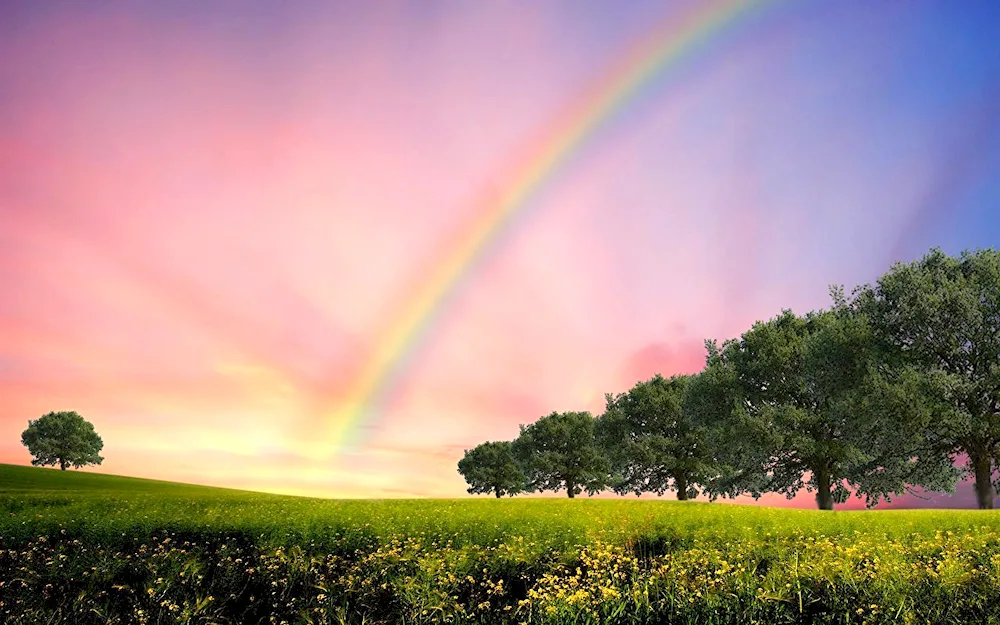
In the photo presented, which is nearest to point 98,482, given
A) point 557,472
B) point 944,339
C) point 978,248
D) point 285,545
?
point 557,472

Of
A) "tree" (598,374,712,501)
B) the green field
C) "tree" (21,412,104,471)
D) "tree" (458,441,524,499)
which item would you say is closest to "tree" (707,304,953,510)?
"tree" (598,374,712,501)

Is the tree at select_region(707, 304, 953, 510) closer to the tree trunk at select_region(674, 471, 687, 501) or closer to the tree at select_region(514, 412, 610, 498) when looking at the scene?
the tree trunk at select_region(674, 471, 687, 501)

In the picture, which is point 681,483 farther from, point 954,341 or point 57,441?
point 57,441

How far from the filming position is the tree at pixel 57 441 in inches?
3145

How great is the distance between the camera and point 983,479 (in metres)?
33.2

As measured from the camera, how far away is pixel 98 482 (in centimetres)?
5081

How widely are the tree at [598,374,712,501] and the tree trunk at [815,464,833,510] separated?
9575 mm

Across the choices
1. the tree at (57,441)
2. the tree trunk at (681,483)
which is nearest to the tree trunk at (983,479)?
the tree trunk at (681,483)

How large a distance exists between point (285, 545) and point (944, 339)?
114ft

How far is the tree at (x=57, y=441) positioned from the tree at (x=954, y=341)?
296ft

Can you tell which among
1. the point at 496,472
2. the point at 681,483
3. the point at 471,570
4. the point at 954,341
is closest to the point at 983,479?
the point at 954,341

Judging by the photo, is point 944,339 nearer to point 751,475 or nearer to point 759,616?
point 751,475

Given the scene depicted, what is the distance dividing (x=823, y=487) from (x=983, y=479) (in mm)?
7920

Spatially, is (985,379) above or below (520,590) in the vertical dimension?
above
